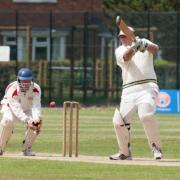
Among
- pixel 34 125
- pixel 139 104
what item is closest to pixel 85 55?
pixel 34 125

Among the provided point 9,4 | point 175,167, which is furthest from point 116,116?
point 9,4

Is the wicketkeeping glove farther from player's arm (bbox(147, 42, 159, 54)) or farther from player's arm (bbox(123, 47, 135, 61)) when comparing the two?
player's arm (bbox(147, 42, 159, 54))

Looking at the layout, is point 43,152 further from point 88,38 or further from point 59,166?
point 88,38

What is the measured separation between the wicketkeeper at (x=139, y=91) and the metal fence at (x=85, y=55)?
2169cm

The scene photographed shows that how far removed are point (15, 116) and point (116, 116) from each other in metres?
2.02

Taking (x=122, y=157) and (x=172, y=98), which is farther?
(x=172, y=98)

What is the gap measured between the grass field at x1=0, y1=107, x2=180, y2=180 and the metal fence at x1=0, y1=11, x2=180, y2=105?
489cm

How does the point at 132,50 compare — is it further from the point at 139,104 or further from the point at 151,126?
the point at 151,126

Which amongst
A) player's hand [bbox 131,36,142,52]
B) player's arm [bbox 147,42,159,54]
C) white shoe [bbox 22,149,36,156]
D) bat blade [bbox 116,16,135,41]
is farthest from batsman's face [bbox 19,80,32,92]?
player's arm [bbox 147,42,159,54]

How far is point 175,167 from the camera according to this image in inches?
579

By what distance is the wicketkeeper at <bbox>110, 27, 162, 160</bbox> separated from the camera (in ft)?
51.7

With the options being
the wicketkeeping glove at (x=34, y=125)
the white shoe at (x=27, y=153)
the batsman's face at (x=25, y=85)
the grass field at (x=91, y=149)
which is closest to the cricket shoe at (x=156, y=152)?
the grass field at (x=91, y=149)

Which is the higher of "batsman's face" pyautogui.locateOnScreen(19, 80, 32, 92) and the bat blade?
the bat blade

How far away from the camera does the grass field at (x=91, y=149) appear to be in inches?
534
